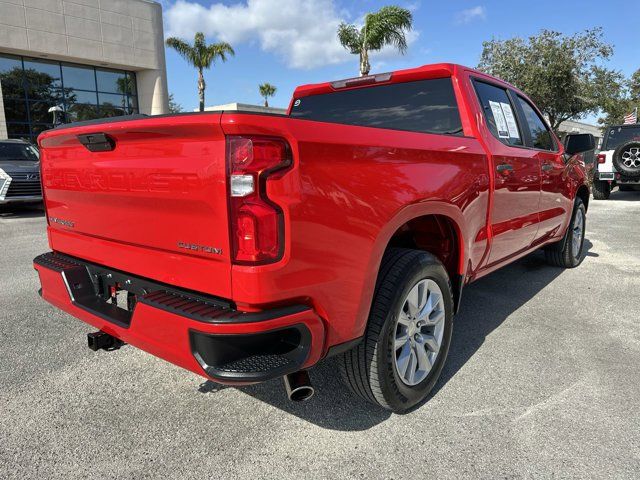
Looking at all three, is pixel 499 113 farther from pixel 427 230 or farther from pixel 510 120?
pixel 427 230

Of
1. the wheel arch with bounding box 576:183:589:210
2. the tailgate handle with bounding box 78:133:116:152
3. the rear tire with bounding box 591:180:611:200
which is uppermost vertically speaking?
the tailgate handle with bounding box 78:133:116:152

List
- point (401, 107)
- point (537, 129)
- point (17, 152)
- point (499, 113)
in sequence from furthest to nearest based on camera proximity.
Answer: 1. point (17, 152)
2. point (537, 129)
3. point (499, 113)
4. point (401, 107)

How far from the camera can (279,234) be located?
5.61ft

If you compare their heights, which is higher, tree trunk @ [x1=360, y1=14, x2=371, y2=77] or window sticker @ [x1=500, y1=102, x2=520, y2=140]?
tree trunk @ [x1=360, y1=14, x2=371, y2=77]

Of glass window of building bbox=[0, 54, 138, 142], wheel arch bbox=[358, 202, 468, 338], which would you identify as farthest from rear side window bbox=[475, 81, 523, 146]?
glass window of building bbox=[0, 54, 138, 142]

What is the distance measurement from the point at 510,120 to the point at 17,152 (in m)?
11.8

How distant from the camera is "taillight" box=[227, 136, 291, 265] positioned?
1.67 meters

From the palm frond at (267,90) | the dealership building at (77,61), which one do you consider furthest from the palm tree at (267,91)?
the dealership building at (77,61)

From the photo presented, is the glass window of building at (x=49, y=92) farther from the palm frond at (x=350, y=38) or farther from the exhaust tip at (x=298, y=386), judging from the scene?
the exhaust tip at (x=298, y=386)

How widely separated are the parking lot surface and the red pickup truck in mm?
293

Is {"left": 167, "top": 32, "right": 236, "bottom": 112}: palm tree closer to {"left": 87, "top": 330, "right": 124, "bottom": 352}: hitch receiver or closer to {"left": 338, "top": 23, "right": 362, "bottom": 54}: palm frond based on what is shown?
{"left": 338, "top": 23, "right": 362, "bottom": 54}: palm frond

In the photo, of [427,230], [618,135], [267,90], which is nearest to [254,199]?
[427,230]

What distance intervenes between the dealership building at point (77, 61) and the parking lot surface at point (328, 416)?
2031 centimetres

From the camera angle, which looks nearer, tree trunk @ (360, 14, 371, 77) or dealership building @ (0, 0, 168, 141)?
tree trunk @ (360, 14, 371, 77)
